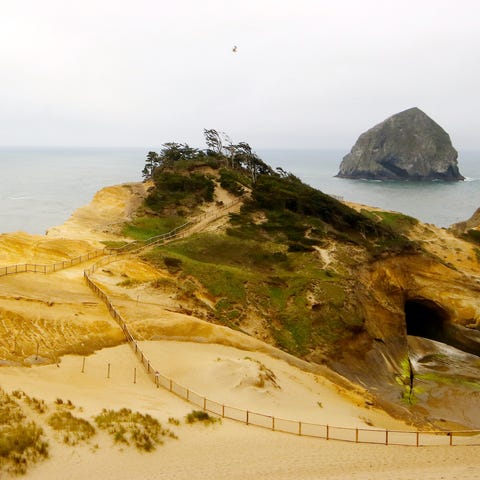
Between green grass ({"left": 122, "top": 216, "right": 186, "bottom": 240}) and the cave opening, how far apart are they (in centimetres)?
2502

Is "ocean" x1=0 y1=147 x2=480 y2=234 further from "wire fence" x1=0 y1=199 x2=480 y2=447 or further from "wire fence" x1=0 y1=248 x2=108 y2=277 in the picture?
"wire fence" x1=0 y1=199 x2=480 y2=447

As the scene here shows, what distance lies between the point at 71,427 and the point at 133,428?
6.80 ft

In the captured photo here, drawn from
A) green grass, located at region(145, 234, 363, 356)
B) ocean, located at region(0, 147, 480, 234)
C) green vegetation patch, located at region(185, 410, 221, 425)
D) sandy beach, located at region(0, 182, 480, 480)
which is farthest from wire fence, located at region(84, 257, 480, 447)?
ocean, located at region(0, 147, 480, 234)

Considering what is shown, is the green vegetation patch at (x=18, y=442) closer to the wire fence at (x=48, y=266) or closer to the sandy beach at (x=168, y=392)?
the sandy beach at (x=168, y=392)

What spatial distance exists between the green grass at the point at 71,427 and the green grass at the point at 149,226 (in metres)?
27.4

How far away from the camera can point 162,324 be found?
28.2 metres

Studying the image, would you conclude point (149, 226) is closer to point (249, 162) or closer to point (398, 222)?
point (249, 162)

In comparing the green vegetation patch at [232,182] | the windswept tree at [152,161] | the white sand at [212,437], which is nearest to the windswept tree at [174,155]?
the windswept tree at [152,161]

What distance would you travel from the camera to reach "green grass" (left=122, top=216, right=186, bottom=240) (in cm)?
4444

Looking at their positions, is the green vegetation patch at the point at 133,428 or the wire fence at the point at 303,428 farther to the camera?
the wire fence at the point at 303,428

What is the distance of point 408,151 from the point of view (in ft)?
540

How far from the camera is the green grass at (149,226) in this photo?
44438 mm

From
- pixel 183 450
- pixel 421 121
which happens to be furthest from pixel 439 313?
pixel 421 121

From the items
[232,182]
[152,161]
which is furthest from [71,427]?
[152,161]
